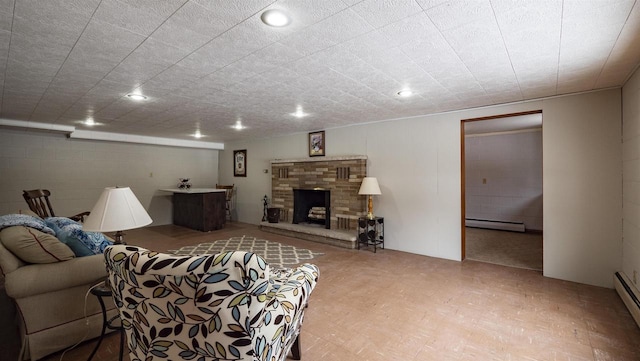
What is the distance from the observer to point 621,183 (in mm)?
3174

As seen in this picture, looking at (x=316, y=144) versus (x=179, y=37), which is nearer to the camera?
(x=179, y=37)

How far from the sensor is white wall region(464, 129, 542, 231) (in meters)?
6.30

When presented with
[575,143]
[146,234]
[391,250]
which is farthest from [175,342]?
[146,234]

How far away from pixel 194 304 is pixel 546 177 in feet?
13.8

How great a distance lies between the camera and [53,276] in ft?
6.64

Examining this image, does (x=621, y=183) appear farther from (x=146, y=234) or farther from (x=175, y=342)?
(x=146, y=234)

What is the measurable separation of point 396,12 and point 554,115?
310 cm

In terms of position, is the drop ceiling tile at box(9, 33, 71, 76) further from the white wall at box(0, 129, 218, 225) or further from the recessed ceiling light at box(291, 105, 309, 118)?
the white wall at box(0, 129, 218, 225)

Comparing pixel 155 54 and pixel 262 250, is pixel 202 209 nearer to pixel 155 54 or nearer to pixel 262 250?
pixel 262 250

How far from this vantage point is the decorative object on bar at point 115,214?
189 centimetres

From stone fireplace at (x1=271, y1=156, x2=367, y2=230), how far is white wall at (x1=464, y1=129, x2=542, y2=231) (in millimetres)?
3594

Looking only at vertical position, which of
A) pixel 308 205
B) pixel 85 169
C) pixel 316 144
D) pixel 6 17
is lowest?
pixel 308 205

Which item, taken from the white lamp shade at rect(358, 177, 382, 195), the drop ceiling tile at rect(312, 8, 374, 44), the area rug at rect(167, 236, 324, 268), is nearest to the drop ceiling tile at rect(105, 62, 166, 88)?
the drop ceiling tile at rect(312, 8, 374, 44)

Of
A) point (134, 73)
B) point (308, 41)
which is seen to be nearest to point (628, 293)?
point (308, 41)
